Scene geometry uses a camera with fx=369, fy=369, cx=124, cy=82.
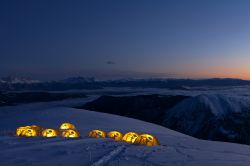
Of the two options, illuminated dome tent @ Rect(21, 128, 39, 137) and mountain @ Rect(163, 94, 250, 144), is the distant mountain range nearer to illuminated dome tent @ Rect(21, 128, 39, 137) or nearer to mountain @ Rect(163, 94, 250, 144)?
mountain @ Rect(163, 94, 250, 144)

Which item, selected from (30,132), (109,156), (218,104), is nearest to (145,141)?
(109,156)

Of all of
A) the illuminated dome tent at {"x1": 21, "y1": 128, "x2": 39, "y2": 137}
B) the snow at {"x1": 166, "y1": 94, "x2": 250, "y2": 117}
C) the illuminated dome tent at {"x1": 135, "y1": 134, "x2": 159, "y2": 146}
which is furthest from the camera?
the snow at {"x1": 166, "y1": 94, "x2": 250, "y2": 117}

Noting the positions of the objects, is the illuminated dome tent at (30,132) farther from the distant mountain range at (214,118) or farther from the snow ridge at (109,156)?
the distant mountain range at (214,118)

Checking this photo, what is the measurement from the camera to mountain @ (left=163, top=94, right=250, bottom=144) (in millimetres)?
123938

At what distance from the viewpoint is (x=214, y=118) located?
5340 inches

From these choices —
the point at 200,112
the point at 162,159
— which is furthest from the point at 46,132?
the point at 200,112

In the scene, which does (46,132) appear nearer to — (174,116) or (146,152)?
(146,152)

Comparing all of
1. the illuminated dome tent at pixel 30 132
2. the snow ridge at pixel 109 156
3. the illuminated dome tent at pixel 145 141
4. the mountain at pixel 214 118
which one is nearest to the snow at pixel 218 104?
the mountain at pixel 214 118

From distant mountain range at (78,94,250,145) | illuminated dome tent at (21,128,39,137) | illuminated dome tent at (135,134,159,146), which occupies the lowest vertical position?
distant mountain range at (78,94,250,145)

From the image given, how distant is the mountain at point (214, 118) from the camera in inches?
4879

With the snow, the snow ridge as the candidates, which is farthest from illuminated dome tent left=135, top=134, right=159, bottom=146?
the snow

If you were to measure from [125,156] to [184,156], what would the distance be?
10.7 feet

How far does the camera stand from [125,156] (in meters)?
17.4

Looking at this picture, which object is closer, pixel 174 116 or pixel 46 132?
pixel 46 132
